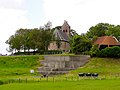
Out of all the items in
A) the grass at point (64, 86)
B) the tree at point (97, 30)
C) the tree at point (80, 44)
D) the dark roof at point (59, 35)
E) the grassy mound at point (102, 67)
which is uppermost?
the tree at point (97, 30)

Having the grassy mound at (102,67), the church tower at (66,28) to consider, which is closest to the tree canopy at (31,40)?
the grassy mound at (102,67)

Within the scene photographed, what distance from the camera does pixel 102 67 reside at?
3167 inches

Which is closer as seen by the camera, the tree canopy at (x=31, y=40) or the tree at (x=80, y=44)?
the tree at (x=80, y=44)

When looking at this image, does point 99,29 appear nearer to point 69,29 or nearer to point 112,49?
point 69,29

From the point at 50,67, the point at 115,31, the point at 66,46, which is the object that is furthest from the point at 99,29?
the point at 50,67

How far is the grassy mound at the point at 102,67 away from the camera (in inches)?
2952

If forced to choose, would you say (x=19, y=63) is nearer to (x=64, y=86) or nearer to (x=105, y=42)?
(x=105, y=42)

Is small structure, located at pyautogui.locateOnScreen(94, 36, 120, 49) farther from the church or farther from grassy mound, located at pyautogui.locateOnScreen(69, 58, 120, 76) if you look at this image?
the church

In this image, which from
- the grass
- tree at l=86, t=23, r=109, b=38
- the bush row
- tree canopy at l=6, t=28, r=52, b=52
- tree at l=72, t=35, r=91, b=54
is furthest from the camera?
tree at l=86, t=23, r=109, b=38

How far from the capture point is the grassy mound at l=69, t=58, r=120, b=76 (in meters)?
75.0

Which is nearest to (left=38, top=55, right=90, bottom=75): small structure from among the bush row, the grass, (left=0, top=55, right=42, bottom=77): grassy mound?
(left=0, top=55, right=42, bottom=77): grassy mound

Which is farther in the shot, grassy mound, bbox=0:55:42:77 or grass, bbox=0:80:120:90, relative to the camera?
grassy mound, bbox=0:55:42:77

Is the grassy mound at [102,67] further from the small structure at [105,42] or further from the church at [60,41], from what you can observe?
the church at [60,41]

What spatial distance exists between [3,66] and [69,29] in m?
55.0
